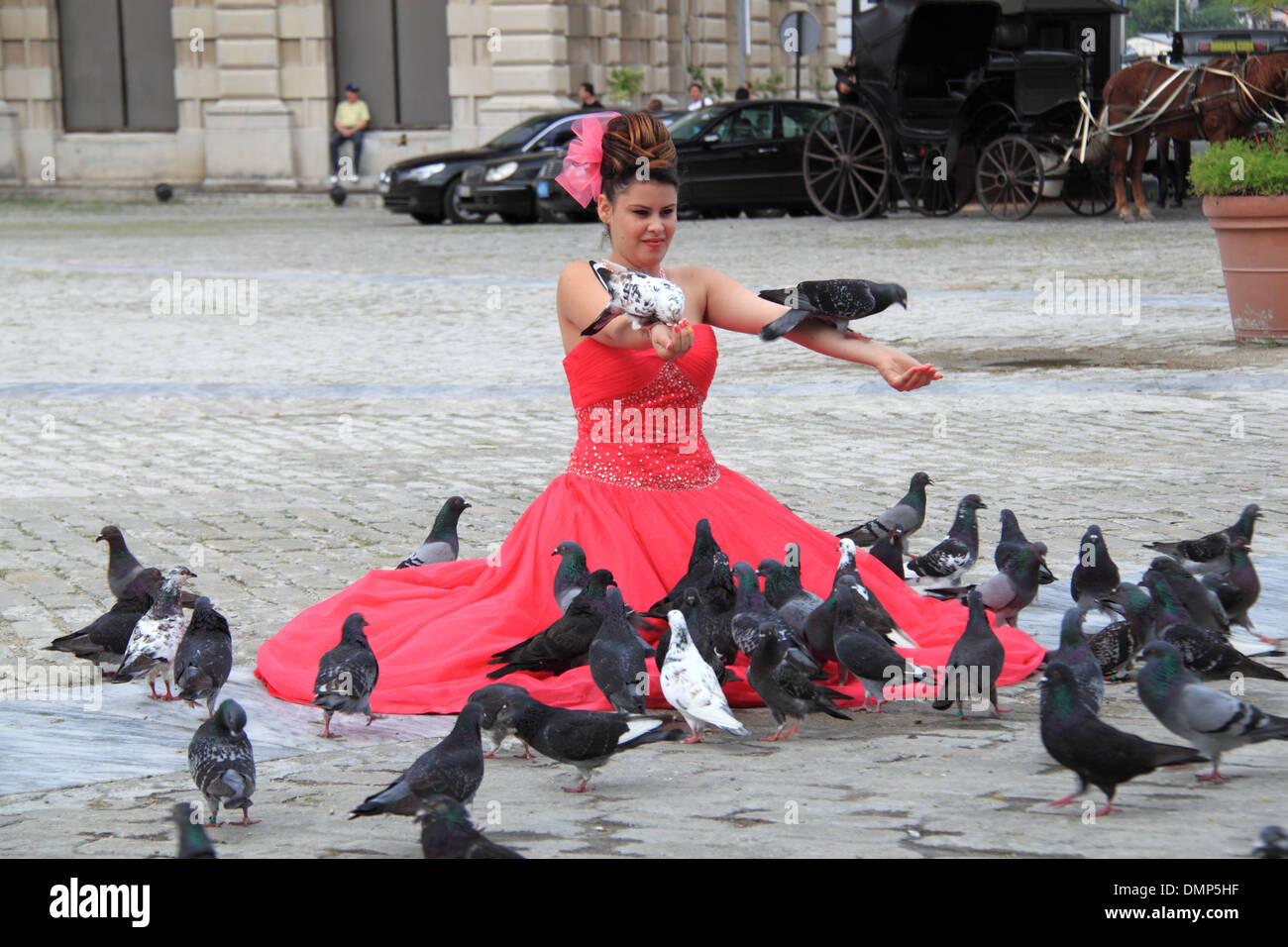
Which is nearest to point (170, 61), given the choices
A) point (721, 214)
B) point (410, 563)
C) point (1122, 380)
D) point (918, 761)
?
point (721, 214)

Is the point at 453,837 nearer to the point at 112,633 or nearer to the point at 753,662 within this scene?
the point at 753,662

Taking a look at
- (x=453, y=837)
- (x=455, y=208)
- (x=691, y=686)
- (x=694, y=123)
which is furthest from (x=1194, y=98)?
(x=453, y=837)

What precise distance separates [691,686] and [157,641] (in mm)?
1620

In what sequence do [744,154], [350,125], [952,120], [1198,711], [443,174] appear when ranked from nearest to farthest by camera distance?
[1198,711]
[952,120]
[744,154]
[443,174]
[350,125]

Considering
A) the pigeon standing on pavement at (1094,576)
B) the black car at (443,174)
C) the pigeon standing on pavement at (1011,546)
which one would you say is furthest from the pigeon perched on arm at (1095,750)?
the black car at (443,174)

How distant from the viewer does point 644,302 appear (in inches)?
191

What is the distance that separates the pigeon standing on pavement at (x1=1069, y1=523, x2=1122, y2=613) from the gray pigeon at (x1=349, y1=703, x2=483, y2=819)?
2305 mm

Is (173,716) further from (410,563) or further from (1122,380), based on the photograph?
(1122,380)

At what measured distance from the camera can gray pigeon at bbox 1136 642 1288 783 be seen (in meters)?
4.00

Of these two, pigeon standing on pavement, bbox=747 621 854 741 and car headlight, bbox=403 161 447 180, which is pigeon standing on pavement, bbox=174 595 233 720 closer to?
pigeon standing on pavement, bbox=747 621 854 741

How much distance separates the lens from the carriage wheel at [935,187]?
2319cm

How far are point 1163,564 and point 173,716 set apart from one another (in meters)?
2.87

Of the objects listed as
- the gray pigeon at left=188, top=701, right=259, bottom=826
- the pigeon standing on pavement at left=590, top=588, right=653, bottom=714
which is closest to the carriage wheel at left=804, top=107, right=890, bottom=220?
the pigeon standing on pavement at left=590, top=588, right=653, bottom=714

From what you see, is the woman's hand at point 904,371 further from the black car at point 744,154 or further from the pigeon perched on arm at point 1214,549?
the black car at point 744,154
